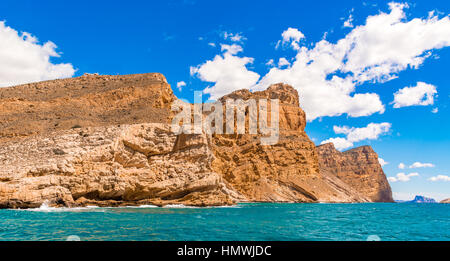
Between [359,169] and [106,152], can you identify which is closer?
[106,152]

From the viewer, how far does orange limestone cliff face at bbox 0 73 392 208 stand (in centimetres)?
3130

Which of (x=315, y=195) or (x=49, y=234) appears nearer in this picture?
(x=49, y=234)

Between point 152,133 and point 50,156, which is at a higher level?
point 152,133

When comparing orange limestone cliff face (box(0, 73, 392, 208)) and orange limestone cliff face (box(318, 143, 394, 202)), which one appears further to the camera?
orange limestone cliff face (box(318, 143, 394, 202))

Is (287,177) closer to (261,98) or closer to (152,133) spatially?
(261,98)

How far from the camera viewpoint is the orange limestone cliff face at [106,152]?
31297 millimetres

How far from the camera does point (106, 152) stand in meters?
34.7

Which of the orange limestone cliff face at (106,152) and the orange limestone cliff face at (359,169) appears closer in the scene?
the orange limestone cliff face at (106,152)

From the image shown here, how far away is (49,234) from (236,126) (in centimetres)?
8271

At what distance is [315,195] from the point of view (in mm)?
81875

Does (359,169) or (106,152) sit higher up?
(106,152)
